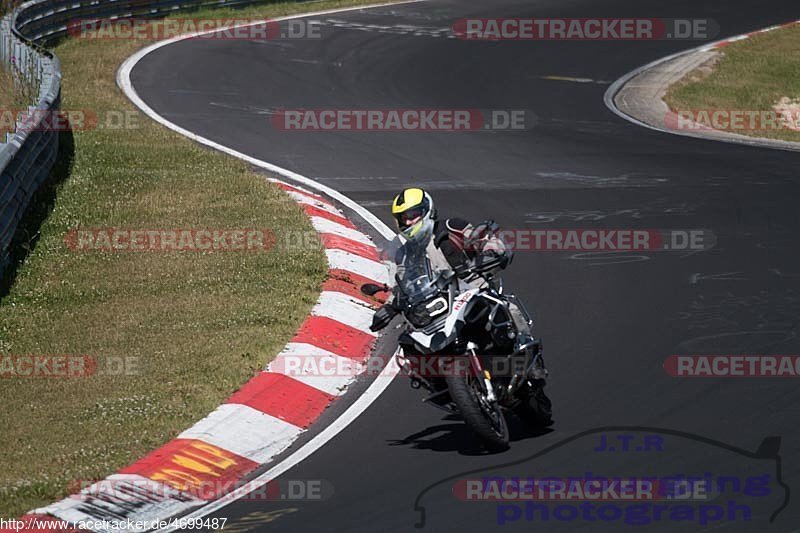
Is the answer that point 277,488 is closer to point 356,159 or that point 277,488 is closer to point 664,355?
point 664,355

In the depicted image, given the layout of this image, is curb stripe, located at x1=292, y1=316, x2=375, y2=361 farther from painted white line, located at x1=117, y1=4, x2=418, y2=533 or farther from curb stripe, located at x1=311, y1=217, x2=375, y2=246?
curb stripe, located at x1=311, y1=217, x2=375, y2=246

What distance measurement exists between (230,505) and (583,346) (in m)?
3.78

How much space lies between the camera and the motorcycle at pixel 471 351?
830 cm

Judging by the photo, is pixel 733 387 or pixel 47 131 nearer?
pixel 733 387

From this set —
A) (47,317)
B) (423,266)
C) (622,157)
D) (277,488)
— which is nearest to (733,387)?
(423,266)

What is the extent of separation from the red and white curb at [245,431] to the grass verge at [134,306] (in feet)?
0.46

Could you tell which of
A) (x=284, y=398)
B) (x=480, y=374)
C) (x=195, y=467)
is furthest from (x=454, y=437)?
(x=195, y=467)

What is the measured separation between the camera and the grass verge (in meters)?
9.03

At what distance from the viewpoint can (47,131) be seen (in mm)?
15945

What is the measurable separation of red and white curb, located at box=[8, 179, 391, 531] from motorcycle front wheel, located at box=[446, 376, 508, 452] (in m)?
1.42

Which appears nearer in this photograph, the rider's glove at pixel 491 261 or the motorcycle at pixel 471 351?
the motorcycle at pixel 471 351
